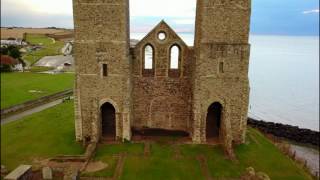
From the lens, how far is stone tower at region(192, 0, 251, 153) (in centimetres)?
2297

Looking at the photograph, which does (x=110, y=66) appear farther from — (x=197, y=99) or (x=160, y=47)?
(x=197, y=99)

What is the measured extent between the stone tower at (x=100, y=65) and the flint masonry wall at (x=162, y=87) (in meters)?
2.31

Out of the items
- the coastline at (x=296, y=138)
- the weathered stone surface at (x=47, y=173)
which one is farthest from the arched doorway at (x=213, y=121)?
the weathered stone surface at (x=47, y=173)

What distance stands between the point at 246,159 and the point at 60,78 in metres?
39.1

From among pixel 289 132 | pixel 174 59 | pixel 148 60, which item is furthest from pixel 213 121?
pixel 174 59

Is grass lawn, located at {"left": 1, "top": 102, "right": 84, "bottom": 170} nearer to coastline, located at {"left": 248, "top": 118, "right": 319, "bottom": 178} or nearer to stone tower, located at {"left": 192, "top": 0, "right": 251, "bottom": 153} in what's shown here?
stone tower, located at {"left": 192, "top": 0, "right": 251, "bottom": 153}

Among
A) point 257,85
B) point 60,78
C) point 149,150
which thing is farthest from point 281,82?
point 149,150

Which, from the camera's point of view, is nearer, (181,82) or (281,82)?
(181,82)

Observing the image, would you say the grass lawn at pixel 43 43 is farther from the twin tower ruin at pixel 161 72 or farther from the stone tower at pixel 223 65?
the stone tower at pixel 223 65

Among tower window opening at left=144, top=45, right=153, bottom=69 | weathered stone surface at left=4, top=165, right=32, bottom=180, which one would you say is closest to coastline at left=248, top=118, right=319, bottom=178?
tower window opening at left=144, top=45, right=153, bottom=69

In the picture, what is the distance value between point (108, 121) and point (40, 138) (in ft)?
18.3

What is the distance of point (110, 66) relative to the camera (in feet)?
78.1

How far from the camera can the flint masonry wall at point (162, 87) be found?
990 inches

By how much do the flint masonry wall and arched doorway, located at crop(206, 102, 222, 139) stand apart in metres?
1.71
